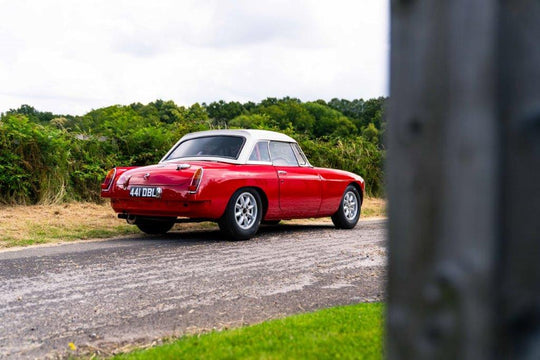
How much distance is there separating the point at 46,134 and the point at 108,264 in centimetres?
609

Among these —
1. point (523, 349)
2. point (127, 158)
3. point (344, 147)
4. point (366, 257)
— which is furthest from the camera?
point (344, 147)

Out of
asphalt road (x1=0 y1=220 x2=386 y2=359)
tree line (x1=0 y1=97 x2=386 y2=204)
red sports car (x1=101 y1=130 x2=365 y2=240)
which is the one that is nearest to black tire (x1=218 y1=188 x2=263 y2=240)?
red sports car (x1=101 y1=130 x2=365 y2=240)

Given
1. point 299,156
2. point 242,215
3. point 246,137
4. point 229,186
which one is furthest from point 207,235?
point 299,156

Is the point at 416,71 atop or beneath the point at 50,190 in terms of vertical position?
atop

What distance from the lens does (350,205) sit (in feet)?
34.1

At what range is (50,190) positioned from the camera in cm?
1127

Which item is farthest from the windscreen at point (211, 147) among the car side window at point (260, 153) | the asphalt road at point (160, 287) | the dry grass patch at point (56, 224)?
the dry grass patch at point (56, 224)

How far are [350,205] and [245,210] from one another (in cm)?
267

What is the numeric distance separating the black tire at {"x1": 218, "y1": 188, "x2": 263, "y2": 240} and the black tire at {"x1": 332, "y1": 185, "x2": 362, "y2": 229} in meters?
2.10

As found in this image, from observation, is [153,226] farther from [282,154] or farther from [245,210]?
[282,154]

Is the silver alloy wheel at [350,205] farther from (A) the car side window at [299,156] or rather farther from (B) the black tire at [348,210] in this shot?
(A) the car side window at [299,156]

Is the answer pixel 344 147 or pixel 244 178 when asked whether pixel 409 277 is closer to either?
pixel 244 178

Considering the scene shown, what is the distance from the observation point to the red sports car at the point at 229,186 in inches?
308

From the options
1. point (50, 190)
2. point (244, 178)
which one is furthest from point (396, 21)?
point (50, 190)
